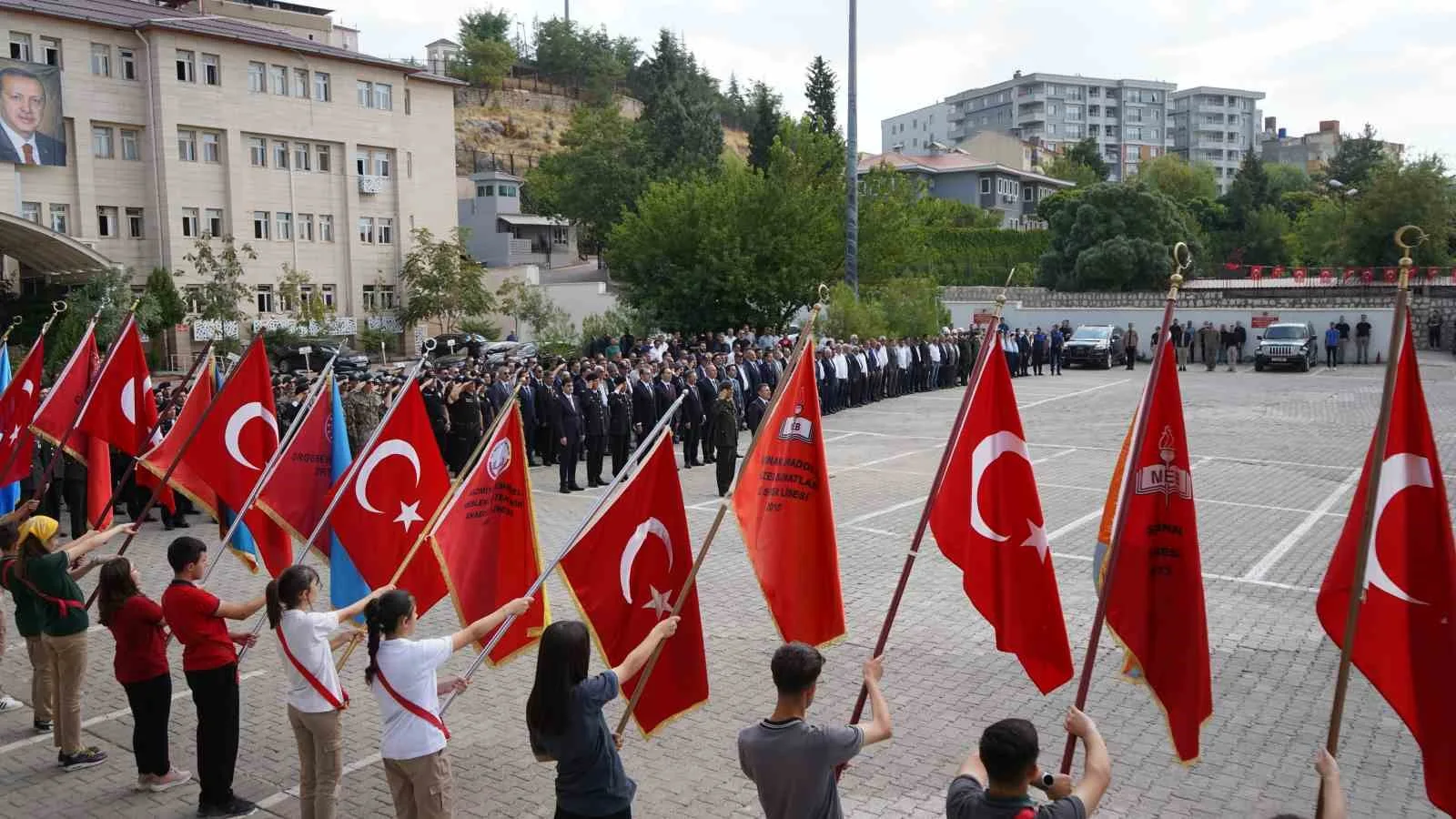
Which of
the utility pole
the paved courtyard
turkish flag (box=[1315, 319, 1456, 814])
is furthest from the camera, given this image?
the utility pole

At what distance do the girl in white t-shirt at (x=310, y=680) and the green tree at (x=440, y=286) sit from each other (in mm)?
43205

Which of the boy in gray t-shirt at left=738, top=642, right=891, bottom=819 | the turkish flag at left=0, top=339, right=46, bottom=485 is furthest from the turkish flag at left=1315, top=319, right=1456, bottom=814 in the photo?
the turkish flag at left=0, top=339, right=46, bottom=485

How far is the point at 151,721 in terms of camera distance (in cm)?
716

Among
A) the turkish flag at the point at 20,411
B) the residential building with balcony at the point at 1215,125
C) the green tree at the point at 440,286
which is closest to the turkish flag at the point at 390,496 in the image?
the turkish flag at the point at 20,411

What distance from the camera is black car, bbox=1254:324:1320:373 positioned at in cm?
3622

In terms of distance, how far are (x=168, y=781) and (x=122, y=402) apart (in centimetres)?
424

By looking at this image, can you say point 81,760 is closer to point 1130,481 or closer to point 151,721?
point 151,721

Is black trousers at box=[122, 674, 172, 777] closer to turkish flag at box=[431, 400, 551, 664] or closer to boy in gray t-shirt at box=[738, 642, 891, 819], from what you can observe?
turkish flag at box=[431, 400, 551, 664]

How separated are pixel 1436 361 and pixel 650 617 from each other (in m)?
40.2

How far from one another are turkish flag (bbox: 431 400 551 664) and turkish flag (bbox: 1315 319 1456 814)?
4.22m

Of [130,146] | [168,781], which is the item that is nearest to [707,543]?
[168,781]

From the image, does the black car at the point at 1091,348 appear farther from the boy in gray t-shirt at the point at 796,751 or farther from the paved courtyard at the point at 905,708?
the boy in gray t-shirt at the point at 796,751

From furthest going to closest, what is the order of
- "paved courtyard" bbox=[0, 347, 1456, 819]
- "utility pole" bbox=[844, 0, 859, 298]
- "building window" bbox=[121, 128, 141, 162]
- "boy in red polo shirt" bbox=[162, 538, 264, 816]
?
"building window" bbox=[121, 128, 141, 162]
"utility pole" bbox=[844, 0, 859, 298]
"paved courtyard" bbox=[0, 347, 1456, 819]
"boy in red polo shirt" bbox=[162, 538, 264, 816]

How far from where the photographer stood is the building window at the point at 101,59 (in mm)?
42219
